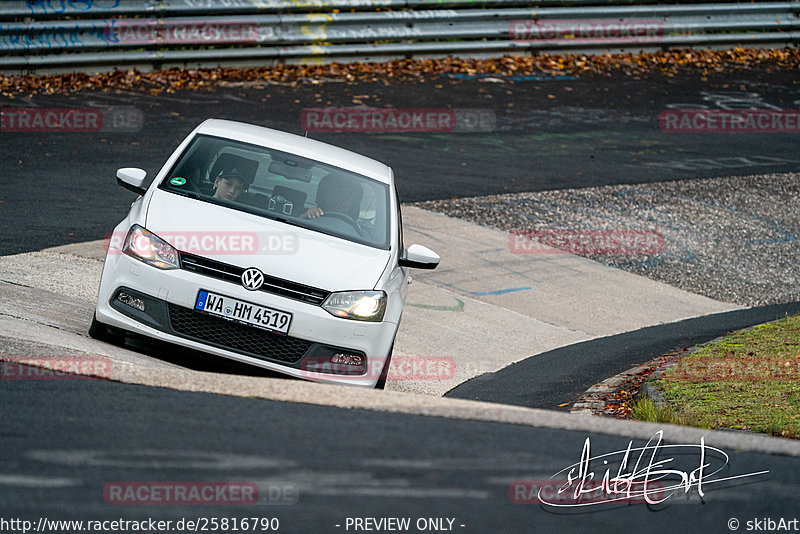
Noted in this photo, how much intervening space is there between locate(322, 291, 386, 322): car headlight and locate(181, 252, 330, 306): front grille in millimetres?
70

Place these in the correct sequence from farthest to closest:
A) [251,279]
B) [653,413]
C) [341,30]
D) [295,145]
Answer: [341,30] → [295,145] → [653,413] → [251,279]

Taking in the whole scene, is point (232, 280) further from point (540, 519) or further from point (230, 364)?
point (540, 519)

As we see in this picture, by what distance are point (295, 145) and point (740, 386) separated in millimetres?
3787

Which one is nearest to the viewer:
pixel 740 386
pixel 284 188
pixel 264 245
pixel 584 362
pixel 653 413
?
pixel 264 245

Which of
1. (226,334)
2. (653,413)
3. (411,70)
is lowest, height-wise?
(653,413)

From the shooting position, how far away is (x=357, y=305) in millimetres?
6227

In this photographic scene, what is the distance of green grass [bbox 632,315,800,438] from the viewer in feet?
20.5

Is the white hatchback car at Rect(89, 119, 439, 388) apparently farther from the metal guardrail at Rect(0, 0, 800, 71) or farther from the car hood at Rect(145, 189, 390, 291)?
the metal guardrail at Rect(0, 0, 800, 71)

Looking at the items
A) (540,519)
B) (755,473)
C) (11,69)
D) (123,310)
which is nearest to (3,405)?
(123,310)

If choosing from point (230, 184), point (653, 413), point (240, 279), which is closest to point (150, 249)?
point (240, 279)

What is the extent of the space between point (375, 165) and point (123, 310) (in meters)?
2.56

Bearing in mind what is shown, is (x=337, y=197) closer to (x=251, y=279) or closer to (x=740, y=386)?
(x=251, y=279)

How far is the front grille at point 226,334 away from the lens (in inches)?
237

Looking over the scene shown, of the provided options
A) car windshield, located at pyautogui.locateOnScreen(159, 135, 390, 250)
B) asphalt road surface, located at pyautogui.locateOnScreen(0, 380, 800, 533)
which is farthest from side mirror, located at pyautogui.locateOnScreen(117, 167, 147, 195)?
asphalt road surface, located at pyautogui.locateOnScreen(0, 380, 800, 533)
